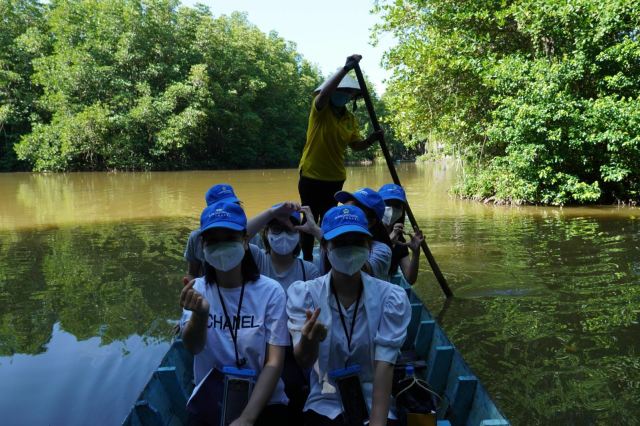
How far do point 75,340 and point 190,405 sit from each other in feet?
12.8

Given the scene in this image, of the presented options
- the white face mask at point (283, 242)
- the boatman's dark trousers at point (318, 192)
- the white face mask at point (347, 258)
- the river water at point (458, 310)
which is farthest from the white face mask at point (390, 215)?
the white face mask at point (347, 258)

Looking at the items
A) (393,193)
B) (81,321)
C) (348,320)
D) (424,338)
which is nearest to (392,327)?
(348,320)

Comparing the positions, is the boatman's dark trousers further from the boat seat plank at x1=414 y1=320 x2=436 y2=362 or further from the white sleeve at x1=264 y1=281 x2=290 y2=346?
the white sleeve at x1=264 y1=281 x2=290 y2=346

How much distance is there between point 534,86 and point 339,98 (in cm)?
1035

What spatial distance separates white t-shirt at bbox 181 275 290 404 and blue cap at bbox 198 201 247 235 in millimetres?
339

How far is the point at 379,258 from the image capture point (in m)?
3.68

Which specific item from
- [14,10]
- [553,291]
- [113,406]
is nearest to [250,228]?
[113,406]

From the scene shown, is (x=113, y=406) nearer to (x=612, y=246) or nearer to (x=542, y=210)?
(x=612, y=246)

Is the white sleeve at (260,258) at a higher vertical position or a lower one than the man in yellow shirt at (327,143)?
lower

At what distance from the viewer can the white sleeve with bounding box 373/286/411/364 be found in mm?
2498

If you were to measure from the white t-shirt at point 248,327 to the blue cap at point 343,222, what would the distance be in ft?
1.43

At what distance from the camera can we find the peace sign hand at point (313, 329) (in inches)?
90.2

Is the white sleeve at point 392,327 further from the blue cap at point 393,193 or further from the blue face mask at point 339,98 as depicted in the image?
the blue face mask at point 339,98

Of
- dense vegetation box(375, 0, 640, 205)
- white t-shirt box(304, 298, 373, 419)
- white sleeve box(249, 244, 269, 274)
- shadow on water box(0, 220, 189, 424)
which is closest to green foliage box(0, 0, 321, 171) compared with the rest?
dense vegetation box(375, 0, 640, 205)
